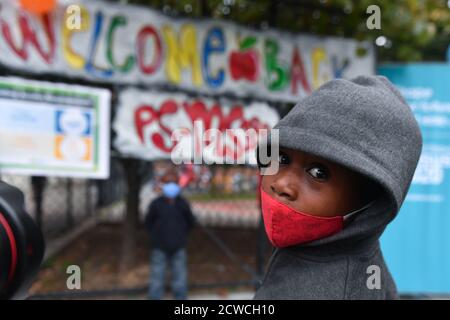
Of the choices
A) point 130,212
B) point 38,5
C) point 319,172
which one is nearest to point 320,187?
point 319,172

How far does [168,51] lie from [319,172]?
9.37ft

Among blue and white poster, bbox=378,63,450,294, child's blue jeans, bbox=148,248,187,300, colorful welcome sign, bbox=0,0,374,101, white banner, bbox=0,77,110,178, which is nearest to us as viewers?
white banner, bbox=0,77,110,178

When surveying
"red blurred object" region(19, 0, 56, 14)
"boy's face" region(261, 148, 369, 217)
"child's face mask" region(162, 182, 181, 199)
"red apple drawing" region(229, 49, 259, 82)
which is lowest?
"child's face mask" region(162, 182, 181, 199)

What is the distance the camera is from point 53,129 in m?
3.37

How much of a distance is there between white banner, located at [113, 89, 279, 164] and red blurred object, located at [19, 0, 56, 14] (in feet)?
2.92

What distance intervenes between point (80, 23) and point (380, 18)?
2658mm

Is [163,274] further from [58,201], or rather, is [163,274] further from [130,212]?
[58,201]

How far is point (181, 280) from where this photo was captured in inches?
165

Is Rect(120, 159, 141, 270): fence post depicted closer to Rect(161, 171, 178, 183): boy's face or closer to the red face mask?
Rect(161, 171, 178, 183): boy's face

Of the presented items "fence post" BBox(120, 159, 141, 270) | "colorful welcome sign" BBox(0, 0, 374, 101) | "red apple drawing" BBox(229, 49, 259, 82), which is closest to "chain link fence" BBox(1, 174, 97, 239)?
"fence post" BBox(120, 159, 141, 270)

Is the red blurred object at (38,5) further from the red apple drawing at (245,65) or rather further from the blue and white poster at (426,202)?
the blue and white poster at (426,202)

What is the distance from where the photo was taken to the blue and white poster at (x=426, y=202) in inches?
158

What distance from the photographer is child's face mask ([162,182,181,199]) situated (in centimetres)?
416

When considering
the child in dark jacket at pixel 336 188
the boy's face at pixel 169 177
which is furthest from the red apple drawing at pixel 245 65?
the child in dark jacket at pixel 336 188
